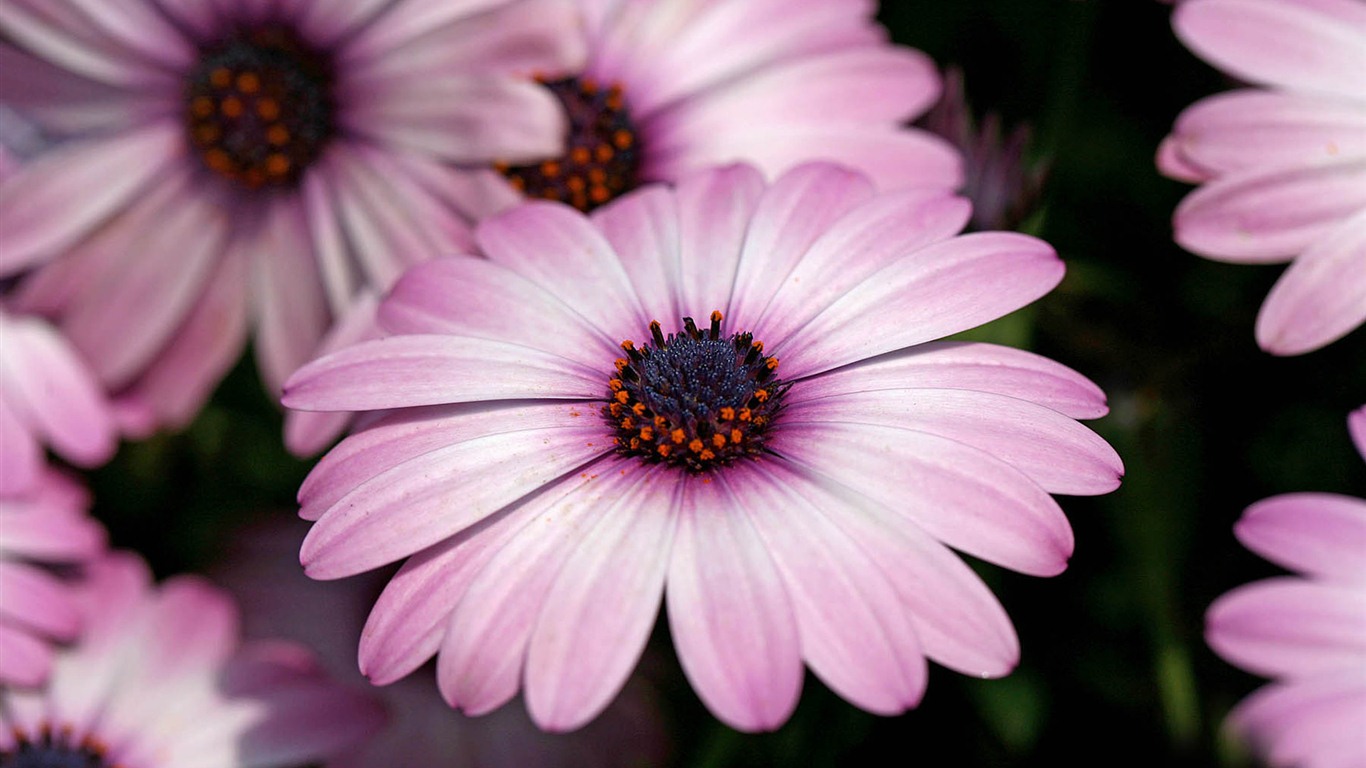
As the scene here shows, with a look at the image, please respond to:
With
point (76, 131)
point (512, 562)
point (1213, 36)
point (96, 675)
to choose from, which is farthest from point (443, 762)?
point (1213, 36)

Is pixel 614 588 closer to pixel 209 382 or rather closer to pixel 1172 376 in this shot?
pixel 209 382

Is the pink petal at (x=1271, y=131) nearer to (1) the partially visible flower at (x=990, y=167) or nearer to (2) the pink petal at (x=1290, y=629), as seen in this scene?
(1) the partially visible flower at (x=990, y=167)

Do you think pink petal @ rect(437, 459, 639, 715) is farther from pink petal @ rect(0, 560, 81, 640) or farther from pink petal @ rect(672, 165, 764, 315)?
pink petal @ rect(0, 560, 81, 640)

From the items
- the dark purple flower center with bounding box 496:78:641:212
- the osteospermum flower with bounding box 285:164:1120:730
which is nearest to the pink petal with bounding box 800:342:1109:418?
the osteospermum flower with bounding box 285:164:1120:730

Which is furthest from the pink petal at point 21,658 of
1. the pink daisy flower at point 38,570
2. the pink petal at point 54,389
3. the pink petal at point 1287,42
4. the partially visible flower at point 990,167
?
the pink petal at point 1287,42

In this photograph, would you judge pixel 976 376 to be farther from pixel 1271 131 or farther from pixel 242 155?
pixel 242 155
